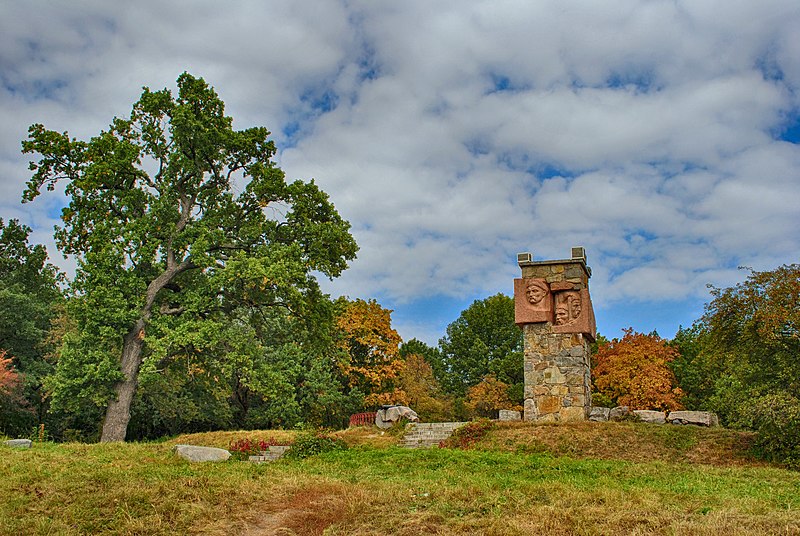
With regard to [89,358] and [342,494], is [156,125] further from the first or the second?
[342,494]

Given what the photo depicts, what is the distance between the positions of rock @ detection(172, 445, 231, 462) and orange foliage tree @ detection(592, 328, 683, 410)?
69.9 feet

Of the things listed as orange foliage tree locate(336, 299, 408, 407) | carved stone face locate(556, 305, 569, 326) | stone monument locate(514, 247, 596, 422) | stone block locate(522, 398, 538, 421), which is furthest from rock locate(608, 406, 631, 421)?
orange foliage tree locate(336, 299, 408, 407)

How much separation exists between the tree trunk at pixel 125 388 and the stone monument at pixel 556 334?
10.9 metres

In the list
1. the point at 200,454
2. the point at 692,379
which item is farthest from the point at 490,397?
the point at 200,454

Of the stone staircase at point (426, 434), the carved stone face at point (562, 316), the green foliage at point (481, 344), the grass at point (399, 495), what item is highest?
the green foliage at point (481, 344)

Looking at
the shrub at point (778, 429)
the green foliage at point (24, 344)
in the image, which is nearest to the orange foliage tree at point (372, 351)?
the green foliage at point (24, 344)

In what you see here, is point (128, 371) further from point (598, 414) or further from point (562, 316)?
point (598, 414)

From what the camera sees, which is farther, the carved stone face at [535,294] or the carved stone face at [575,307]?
the carved stone face at [535,294]

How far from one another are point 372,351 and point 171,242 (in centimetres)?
1525

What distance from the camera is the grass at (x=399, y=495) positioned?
6.79 m

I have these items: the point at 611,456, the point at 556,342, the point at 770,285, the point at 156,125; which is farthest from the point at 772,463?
the point at 156,125

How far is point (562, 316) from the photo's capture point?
56.2 feet

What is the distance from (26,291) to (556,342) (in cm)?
2535

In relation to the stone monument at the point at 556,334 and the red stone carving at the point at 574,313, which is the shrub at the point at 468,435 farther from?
the red stone carving at the point at 574,313
